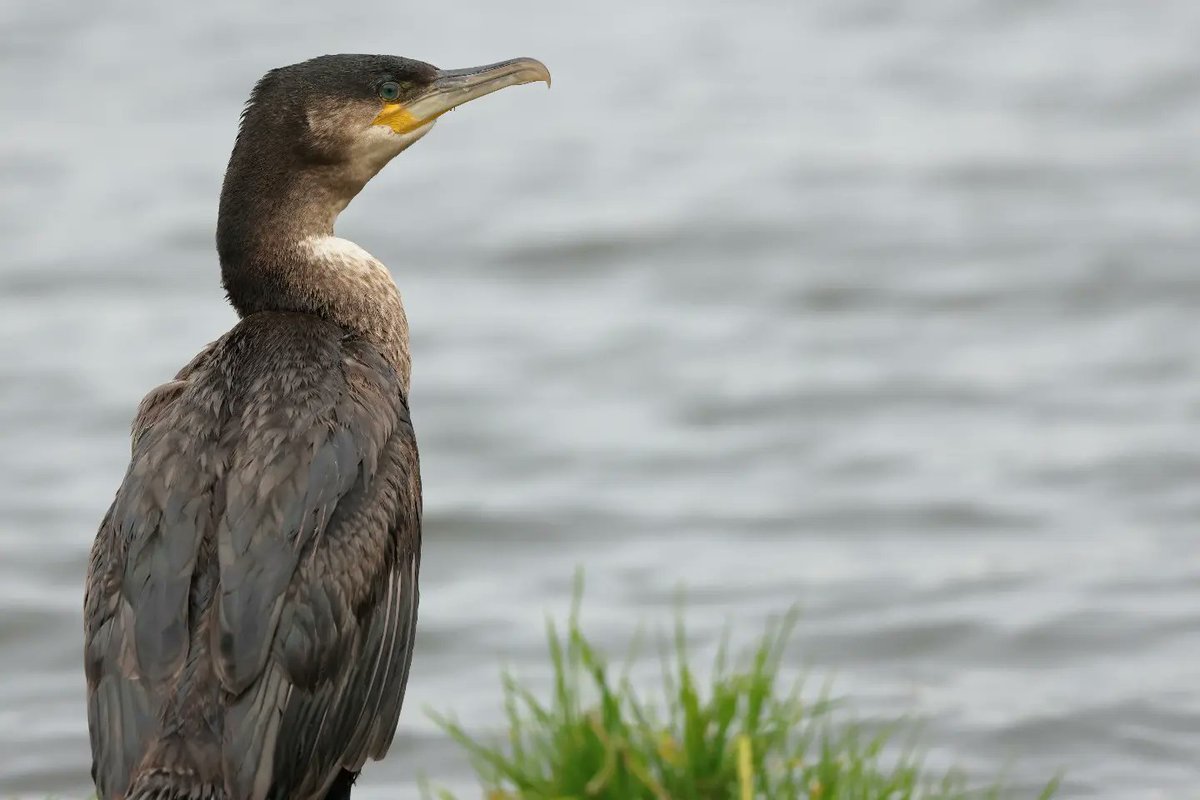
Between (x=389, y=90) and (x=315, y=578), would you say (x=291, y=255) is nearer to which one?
(x=389, y=90)

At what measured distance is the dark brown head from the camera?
20.1 feet

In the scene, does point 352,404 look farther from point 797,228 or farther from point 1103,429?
point 797,228

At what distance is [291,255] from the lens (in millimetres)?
6188

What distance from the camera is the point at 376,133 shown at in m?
6.34

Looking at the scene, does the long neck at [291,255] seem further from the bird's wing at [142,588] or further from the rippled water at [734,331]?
the rippled water at [734,331]

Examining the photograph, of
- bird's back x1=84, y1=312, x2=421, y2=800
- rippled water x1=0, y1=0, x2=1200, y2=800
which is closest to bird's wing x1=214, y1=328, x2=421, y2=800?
bird's back x1=84, y1=312, x2=421, y2=800

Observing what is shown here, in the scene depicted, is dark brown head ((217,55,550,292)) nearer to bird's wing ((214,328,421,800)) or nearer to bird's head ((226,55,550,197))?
bird's head ((226,55,550,197))

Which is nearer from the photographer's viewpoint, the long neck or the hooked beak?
the long neck

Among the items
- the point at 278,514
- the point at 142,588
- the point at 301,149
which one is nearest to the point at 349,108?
the point at 301,149

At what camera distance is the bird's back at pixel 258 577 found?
5117 millimetres

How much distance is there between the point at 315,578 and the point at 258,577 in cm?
17

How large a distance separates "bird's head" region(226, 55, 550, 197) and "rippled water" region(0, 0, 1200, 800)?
288 centimetres

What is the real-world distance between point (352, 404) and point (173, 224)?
350 inches

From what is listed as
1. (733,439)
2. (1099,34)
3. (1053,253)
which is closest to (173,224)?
(733,439)
